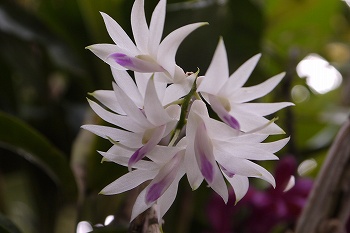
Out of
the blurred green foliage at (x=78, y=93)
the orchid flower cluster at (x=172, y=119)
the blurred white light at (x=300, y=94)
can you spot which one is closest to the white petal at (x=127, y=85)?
the orchid flower cluster at (x=172, y=119)

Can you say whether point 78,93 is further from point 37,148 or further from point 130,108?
point 130,108

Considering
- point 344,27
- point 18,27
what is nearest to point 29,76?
point 18,27

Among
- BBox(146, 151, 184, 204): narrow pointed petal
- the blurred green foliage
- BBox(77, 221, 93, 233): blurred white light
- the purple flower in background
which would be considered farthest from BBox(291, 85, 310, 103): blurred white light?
BBox(146, 151, 184, 204): narrow pointed petal

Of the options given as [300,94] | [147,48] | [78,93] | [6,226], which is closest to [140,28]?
[147,48]

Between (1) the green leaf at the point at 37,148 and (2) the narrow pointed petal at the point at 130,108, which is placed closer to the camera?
(2) the narrow pointed petal at the point at 130,108

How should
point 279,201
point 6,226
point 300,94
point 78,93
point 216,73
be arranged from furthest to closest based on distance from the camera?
1. point 300,94
2. point 78,93
3. point 279,201
4. point 6,226
5. point 216,73

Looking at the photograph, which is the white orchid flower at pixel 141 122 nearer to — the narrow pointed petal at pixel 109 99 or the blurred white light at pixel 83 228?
the narrow pointed petal at pixel 109 99
